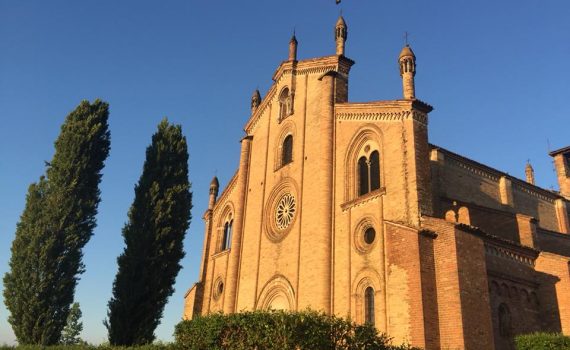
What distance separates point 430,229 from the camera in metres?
15.6

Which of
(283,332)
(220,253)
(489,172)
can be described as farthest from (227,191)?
(283,332)

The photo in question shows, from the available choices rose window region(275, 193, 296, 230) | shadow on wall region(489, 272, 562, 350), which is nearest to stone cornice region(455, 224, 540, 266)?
shadow on wall region(489, 272, 562, 350)

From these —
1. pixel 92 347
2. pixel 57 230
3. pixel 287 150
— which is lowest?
pixel 92 347

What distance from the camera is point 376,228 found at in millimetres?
17578

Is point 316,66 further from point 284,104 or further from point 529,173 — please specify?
point 529,173

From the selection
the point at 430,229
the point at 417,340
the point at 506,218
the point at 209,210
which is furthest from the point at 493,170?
the point at 209,210

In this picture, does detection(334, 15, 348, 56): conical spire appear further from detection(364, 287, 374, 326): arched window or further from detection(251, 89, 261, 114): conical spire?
detection(364, 287, 374, 326): arched window

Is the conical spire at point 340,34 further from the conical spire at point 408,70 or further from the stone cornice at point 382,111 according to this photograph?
the conical spire at point 408,70

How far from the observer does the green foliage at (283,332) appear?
10594 millimetres

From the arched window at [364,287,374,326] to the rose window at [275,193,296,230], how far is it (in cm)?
597

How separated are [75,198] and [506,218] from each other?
60.0 feet

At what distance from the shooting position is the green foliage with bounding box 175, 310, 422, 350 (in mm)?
10594

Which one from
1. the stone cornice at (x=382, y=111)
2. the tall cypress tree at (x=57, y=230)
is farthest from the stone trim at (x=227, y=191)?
the stone cornice at (x=382, y=111)

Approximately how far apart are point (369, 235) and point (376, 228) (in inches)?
22.8
